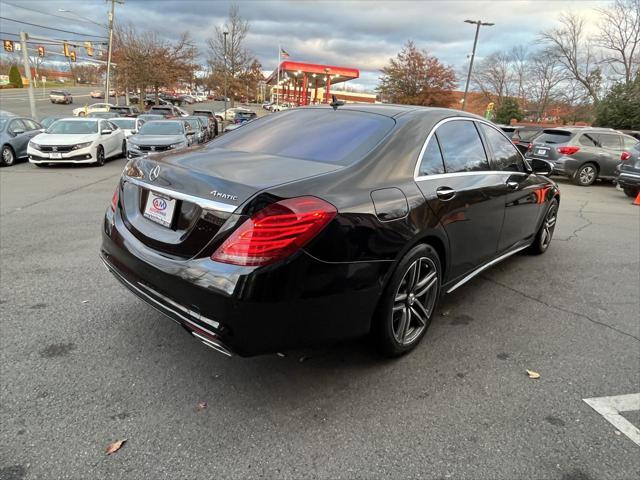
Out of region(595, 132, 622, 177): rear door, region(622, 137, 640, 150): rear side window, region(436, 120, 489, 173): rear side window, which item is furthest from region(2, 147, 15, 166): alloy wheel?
region(622, 137, 640, 150): rear side window

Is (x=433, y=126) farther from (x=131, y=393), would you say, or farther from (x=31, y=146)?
(x=31, y=146)

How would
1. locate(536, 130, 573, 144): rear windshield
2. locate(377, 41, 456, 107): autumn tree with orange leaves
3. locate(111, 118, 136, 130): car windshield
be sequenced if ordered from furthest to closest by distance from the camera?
locate(377, 41, 456, 107): autumn tree with orange leaves
locate(111, 118, 136, 130): car windshield
locate(536, 130, 573, 144): rear windshield

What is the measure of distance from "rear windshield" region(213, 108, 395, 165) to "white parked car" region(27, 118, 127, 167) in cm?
1108

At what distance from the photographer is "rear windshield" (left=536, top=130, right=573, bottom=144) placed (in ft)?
44.3

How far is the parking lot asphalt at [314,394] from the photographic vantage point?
7.04 ft

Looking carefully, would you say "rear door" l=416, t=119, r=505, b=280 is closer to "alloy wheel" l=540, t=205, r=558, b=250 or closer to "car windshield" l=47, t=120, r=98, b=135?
"alloy wheel" l=540, t=205, r=558, b=250

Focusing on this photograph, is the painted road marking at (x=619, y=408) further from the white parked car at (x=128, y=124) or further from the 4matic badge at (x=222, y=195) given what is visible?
the white parked car at (x=128, y=124)

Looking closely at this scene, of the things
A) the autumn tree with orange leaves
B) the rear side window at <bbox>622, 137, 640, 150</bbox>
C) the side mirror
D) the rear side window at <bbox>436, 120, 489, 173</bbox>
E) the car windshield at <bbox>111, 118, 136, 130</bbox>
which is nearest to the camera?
the rear side window at <bbox>436, 120, 489, 173</bbox>

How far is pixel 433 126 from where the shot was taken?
324 centimetres

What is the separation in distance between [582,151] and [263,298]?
1418 centimetres

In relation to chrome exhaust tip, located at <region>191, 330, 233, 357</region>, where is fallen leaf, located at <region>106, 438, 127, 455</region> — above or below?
below

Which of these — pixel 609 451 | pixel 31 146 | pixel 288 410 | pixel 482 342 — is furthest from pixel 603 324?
pixel 31 146

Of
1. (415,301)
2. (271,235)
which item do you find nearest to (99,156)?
(415,301)

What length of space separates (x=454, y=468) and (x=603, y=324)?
97.4 inches
